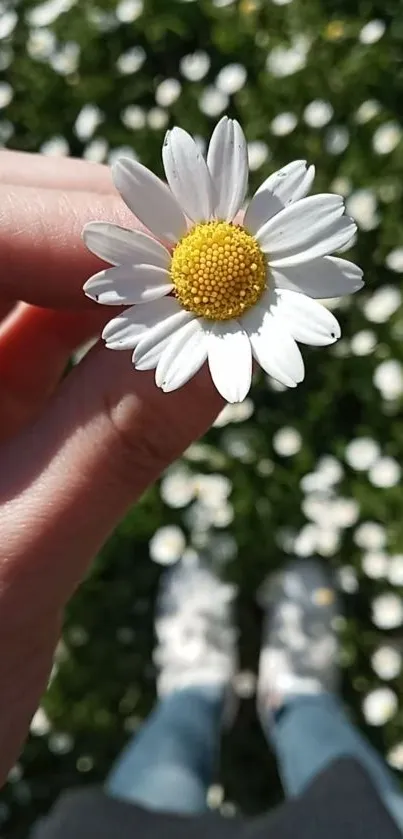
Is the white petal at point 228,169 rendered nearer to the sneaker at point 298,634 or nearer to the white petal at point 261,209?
the white petal at point 261,209

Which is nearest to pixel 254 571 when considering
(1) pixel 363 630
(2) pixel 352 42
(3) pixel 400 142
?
(1) pixel 363 630

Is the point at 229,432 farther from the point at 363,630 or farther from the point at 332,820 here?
the point at 332,820

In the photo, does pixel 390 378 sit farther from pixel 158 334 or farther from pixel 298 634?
pixel 158 334

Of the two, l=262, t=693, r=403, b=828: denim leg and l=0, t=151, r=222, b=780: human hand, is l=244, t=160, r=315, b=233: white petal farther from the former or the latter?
l=262, t=693, r=403, b=828: denim leg

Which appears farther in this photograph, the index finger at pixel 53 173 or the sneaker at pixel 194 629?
the sneaker at pixel 194 629

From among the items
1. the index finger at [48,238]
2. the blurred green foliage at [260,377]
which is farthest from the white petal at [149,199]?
the blurred green foliage at [260,377]

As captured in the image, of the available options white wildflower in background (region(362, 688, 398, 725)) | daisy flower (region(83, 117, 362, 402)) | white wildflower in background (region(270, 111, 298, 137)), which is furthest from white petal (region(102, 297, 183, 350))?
white wildflower in background (region(362, 688, 398, 725))
